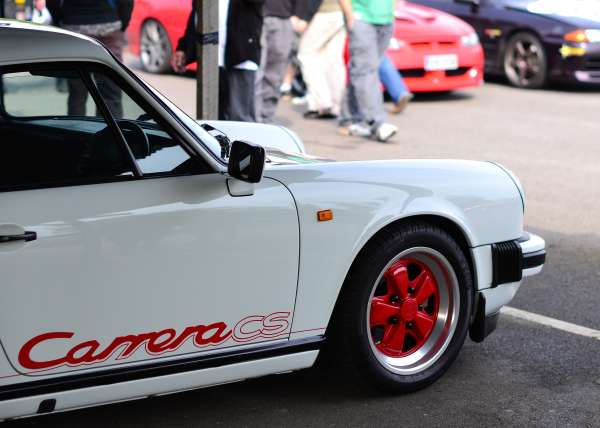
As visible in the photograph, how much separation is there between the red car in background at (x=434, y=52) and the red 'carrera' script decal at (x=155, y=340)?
899 centimetres

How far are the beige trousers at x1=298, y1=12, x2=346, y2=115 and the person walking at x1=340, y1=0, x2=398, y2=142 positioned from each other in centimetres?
99

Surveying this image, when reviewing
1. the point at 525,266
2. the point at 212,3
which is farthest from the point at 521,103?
the point at 525,266

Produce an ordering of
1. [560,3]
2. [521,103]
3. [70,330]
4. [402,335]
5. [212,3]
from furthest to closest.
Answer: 1. [560,3]
2. [521,103]
3. [212,3]
4. [402,335]
5. [70,330]

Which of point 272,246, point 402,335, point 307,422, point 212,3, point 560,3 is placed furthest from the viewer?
point 560,3

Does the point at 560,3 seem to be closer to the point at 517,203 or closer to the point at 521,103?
the point at 521,103

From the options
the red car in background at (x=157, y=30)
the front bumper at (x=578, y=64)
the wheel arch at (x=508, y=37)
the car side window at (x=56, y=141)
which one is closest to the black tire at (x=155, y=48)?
the red car in background at (x=157, y=30)

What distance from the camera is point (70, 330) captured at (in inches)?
142

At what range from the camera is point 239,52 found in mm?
8398

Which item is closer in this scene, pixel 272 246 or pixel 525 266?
pixel 272 246

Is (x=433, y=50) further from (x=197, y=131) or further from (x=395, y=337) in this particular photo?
(x=197, y=131)

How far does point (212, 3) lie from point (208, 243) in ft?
10.4

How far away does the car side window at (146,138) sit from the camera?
3.75 meters

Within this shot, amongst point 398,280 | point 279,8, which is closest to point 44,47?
point 398,280

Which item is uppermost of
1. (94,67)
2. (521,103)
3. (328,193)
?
(94,67)
